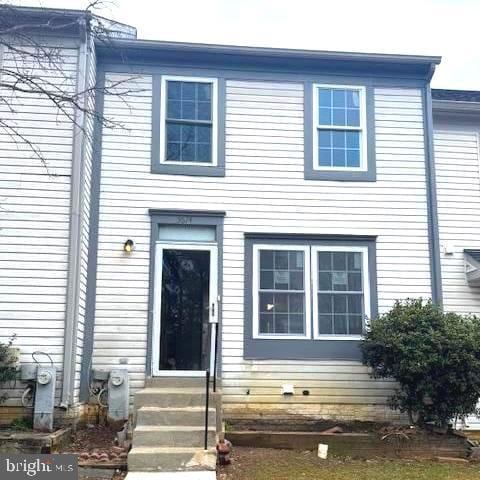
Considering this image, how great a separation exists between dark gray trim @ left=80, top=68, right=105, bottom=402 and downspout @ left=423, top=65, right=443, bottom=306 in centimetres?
500

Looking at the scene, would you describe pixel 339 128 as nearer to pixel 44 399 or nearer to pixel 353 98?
pixel 353 98

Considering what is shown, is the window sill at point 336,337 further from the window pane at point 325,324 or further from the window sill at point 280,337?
the window sill at point 280,337

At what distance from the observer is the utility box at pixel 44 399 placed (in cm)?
729

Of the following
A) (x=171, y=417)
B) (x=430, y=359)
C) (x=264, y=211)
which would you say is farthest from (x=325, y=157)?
(x=171, y=417)

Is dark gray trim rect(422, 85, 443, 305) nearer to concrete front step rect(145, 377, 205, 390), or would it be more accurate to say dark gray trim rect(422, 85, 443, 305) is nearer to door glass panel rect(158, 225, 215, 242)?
door glass panel rect(158, 225, 215, 242)

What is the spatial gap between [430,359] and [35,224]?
212 inches

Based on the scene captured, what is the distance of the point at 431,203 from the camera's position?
30.4 ft

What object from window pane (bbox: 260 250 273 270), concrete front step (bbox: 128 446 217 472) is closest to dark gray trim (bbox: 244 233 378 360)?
window pane (bbox: 260 250 273 270)

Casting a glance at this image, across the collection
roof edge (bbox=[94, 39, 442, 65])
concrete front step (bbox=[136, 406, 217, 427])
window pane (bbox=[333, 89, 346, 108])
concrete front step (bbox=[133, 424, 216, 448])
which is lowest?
concrete front step (bbox=[133, 424, 216, 448])

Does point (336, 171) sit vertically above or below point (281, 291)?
above

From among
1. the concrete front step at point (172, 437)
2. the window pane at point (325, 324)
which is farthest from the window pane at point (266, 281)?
the concrete front step at point (172, 437)

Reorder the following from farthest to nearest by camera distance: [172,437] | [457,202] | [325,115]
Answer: [457,202], [325,115], [172,437]

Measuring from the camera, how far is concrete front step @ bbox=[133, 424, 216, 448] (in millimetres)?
6652

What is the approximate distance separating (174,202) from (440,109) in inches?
189
